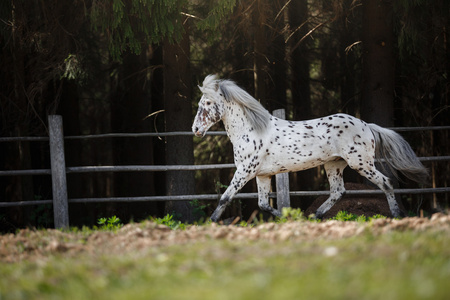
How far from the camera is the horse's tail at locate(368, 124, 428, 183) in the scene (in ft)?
24.7

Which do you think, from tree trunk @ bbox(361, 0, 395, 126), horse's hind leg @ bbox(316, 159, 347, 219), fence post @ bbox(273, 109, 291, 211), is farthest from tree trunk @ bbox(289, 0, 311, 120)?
horse's hind leg @ bbox(316, 159, 347, 219)

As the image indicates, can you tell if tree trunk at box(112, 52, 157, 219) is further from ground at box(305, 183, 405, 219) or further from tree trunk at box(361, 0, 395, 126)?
tree trunk at box(361, 0, 395, 126)

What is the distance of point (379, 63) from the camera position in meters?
9.64

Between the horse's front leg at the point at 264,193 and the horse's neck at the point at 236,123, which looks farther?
the horse's front leg at the point at 264,193

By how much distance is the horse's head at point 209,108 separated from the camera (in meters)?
7.28

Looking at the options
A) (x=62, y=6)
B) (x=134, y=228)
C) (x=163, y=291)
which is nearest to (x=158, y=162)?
(x=62, y=6)

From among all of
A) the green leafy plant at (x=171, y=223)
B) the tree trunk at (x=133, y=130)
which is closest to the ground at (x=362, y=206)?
the green leafy plant at (x=171, y=223)

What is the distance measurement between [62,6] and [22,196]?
5.60 m

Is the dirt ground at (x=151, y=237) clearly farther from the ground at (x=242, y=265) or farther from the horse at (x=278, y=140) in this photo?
the horse at (x=278, y=140)

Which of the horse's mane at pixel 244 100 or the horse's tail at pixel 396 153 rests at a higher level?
the horse's mane at pixel 244 100

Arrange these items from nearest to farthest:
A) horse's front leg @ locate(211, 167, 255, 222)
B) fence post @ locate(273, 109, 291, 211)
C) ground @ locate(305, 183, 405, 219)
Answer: horse's front leg @ locate(211, 167, 255, 222) < fence post @ locate(273, 109, 291, 211) < ground @ locate(305, 183, 405, 219)

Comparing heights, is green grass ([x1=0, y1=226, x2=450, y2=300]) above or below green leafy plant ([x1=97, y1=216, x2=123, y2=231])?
above

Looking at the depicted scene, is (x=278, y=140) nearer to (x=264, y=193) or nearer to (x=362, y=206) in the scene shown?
(x=264, y=193)

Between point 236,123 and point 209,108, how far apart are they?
404 millimetres
